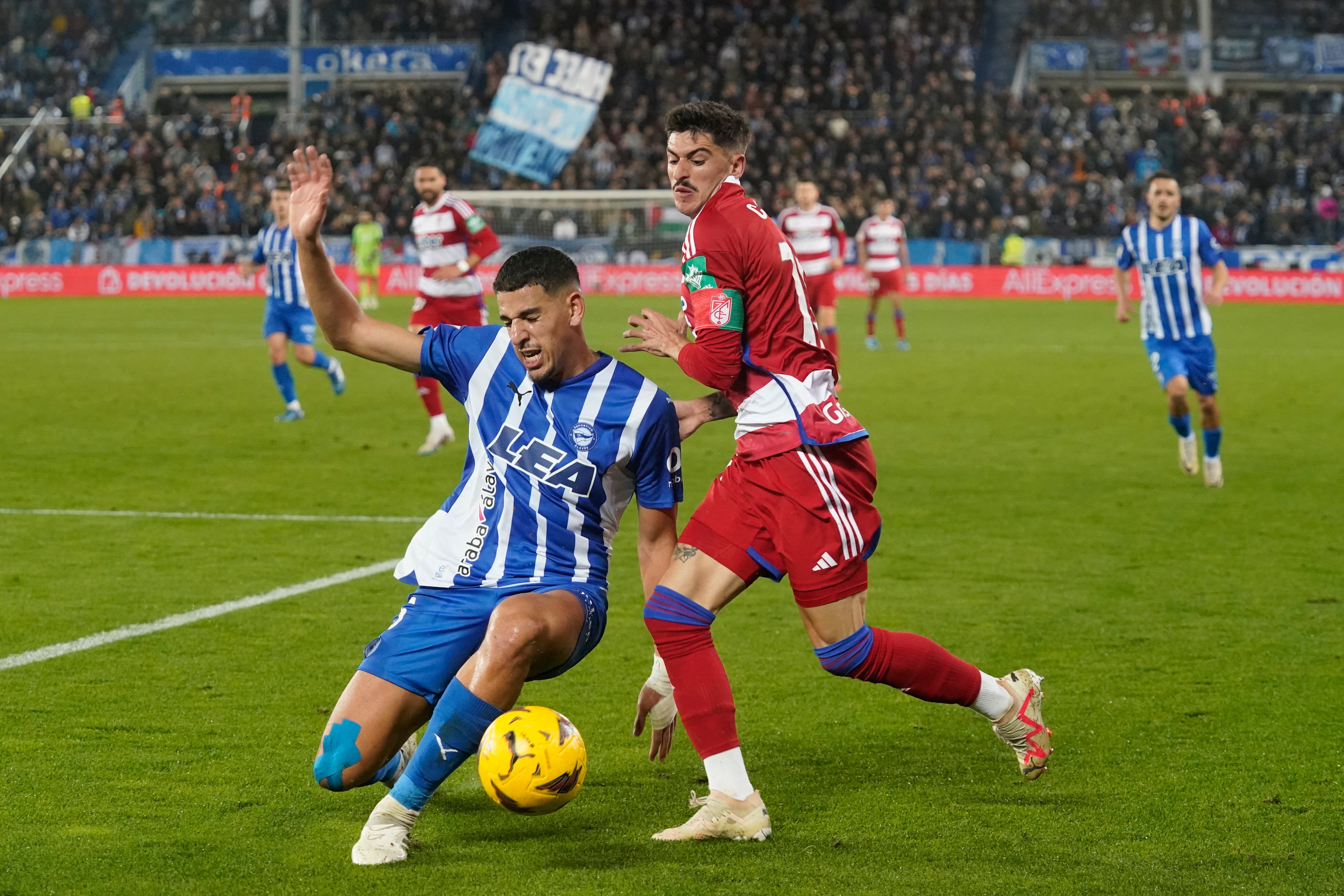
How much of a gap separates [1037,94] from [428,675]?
120 feet

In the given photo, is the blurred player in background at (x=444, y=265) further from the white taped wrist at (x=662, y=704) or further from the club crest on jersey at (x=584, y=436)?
the club crest on jersey at (x=584, y=436)

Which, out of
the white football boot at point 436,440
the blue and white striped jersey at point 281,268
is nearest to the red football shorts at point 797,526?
the white football boot at point 436,440

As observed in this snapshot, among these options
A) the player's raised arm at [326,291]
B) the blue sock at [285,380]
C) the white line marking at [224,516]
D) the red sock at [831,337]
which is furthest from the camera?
the red sock at [831,337]

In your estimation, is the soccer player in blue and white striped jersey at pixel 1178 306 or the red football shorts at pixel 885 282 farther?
the red football shorts at pixel 885 282

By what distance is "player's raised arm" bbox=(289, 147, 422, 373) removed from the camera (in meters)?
4.20

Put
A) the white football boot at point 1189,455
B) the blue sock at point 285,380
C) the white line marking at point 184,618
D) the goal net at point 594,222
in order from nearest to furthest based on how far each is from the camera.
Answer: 1. the white line marking at point 184,618
2. the white football boot at point 1189,455
3. the blue sock at point 285,380
4. the goal net at point 594,222

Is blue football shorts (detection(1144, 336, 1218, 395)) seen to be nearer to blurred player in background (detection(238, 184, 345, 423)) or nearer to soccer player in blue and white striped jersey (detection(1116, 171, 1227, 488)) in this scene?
A: soccer player in blue and white striped jersey (detection(1116, 171, 1227, 488))

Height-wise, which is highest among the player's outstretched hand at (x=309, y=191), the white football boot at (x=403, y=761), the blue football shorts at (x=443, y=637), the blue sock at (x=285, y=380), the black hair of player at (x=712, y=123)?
the black hair of player at (x=712, y=123)

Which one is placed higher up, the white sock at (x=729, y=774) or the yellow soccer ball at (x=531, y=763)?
the yellow soccer ball at (x=531, y=763)

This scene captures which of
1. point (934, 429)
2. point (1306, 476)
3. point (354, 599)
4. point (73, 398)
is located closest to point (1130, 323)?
point (934, 429)

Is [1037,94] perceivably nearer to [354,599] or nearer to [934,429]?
[934,429]

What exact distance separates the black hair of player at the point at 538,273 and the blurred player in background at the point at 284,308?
975 centimetres

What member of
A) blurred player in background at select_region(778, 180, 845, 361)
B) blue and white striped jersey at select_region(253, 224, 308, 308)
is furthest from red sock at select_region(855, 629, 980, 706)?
blurred player in background at select_region(778, 180, 845, 361)

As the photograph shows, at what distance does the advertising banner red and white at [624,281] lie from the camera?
3225 centimetres
